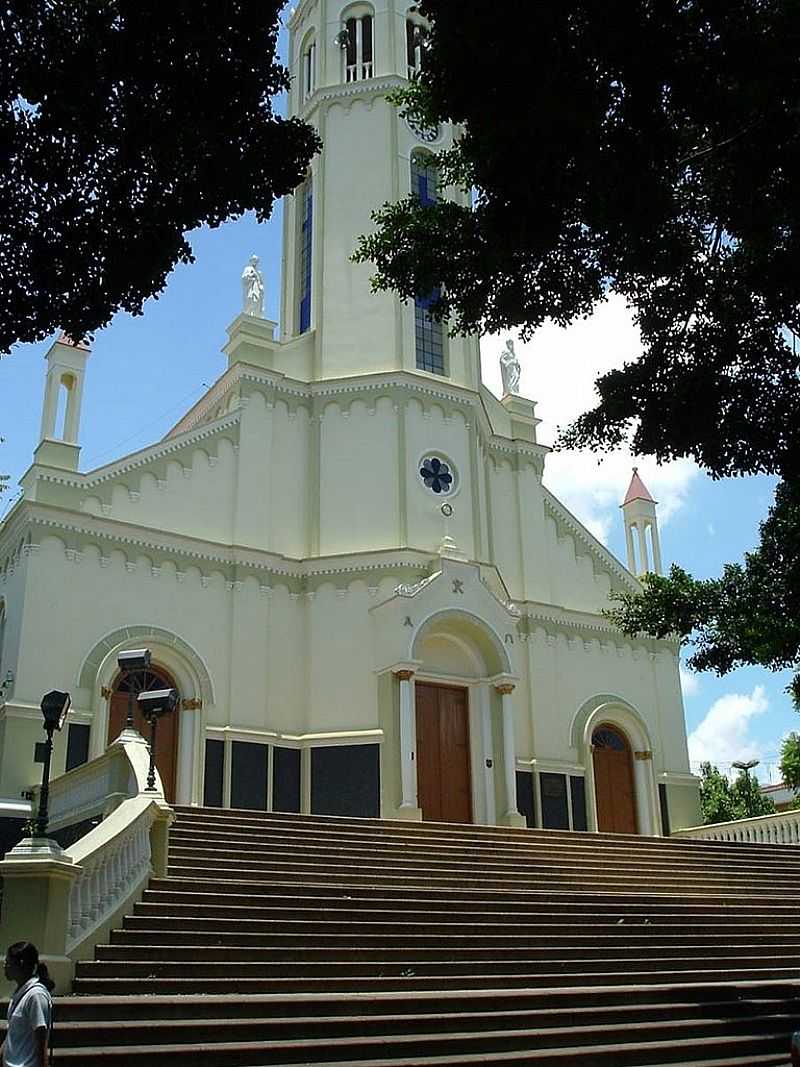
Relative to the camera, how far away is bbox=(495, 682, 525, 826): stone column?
22.7 metres

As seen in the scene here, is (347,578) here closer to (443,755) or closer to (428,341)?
(443,755)

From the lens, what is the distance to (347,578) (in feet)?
77.2

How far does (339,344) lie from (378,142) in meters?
5.53

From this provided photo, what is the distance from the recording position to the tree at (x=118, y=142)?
9477mm

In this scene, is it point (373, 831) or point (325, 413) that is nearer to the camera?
point (373, 831)

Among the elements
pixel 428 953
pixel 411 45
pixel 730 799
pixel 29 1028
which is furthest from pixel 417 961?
pixel 730 799

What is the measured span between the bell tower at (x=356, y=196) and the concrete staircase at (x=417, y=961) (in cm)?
1233

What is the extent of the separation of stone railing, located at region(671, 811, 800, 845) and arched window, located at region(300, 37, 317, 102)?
21285mm

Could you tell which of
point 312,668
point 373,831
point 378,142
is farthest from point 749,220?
point 378,142

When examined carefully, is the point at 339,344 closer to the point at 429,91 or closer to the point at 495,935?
the point at 429,91

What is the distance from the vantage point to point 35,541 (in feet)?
68.0

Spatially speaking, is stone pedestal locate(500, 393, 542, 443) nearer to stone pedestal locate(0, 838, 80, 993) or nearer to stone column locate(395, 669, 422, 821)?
stone column locate(395, 669, 422, 821)

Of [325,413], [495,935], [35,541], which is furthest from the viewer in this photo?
[325,413]

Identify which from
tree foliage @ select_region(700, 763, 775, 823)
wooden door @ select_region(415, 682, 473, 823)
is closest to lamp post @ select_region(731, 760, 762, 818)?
tree foliage @ select_region(700, 763, 775, 823)
